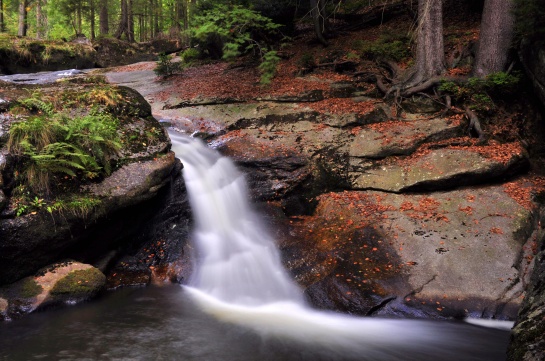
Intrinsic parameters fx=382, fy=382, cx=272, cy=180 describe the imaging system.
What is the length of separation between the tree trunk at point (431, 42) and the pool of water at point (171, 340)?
7.81 m

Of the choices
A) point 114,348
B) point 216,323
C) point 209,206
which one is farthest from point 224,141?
point 114,348

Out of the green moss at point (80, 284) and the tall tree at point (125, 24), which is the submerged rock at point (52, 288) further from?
the tall tree at point (125, 24)

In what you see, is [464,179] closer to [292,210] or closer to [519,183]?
[519,183]

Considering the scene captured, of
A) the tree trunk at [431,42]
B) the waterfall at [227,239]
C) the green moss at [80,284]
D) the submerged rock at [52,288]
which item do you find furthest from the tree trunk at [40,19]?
the green moss at [80,284]

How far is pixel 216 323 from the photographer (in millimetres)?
6105

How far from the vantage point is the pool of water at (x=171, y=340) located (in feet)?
16.6

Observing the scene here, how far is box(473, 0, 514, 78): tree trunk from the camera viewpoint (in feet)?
33.0

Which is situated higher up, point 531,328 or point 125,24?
point 125,24

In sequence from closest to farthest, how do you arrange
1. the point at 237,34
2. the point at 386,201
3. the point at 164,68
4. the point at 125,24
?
1. the point at 386,201
2. the point at 237,34
3. the point at 164,68
4. the point at 125,24

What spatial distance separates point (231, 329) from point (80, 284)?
2705mm

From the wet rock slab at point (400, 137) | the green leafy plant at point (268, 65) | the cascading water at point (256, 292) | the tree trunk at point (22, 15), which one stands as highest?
the tree trunk at point (22, 15)

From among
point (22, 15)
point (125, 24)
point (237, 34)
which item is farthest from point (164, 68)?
point (125, 24)

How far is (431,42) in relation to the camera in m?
11.1

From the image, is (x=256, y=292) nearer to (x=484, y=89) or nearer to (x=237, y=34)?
(x=484, y=89)
